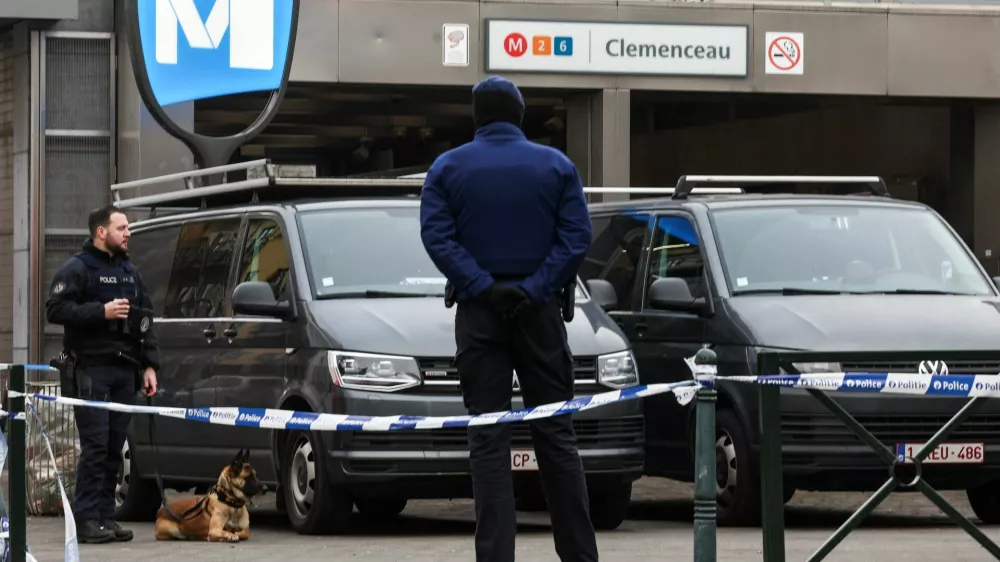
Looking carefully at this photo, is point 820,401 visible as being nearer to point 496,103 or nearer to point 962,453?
point 496,103

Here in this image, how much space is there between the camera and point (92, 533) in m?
10.4

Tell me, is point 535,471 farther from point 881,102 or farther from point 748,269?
point 881,102

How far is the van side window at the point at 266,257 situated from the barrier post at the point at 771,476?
14.2 ft

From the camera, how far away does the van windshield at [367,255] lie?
1083 centimetres

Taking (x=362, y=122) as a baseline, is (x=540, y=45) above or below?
above

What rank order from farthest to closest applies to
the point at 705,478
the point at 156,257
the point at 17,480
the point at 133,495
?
the point at 156,257, the point at 133,495, the point at 17,480, the point at 705,478

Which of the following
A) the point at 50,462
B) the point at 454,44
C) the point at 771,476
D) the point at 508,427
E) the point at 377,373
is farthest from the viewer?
the point at 454,44

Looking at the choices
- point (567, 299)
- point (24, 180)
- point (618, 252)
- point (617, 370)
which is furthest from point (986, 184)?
point (567, 299)

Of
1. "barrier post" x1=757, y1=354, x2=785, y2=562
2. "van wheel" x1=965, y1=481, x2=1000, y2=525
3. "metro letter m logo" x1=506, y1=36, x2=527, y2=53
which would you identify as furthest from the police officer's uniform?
"metro letter m logo" x1=506, y1=36, x2=527, y2=53

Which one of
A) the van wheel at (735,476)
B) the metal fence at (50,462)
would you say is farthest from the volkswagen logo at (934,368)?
the metal fence at (50,462)

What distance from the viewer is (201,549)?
10.0 meters

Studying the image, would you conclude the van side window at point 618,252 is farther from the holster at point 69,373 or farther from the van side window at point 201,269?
the holster at point 69,373

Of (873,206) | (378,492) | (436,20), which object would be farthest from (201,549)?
(436,20)

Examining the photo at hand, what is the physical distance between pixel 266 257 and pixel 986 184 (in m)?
14.0
